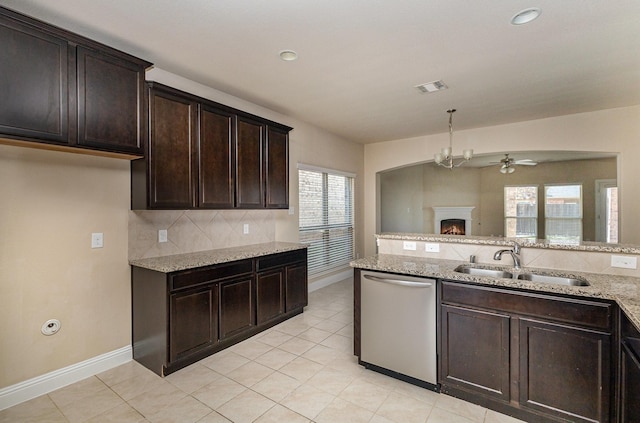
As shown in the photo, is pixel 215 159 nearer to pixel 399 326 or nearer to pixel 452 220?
pixel 399 326

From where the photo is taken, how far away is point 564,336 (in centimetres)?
186

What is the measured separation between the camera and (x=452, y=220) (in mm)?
8781

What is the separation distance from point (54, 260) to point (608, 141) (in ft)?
21.5

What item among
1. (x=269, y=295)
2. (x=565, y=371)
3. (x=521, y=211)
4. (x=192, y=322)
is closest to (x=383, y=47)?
(x=565, y=371)

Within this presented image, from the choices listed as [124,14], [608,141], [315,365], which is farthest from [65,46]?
[608,141]

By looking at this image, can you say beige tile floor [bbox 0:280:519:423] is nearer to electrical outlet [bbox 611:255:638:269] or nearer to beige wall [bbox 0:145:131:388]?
beige wall [bbox 0:145:131:388]

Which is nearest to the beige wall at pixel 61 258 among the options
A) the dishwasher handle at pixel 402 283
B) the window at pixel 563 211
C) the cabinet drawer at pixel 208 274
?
the cabinet drawer at pixel 208 274

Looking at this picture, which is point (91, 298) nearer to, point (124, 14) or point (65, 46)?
point (65, 46)

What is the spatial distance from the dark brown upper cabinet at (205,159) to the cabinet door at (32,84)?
2.12ft

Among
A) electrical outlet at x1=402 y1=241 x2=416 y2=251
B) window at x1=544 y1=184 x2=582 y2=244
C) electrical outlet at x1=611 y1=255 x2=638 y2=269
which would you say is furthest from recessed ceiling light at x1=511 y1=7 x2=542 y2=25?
window at x1=544 y1=184 x2=582 y2=244

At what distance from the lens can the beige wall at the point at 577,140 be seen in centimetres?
413

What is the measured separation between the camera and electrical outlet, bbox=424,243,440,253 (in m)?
2.83

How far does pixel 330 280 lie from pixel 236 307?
2.71 m

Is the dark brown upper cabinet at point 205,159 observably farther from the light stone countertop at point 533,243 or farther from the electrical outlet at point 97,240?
the light stone countertop at point 533,243
